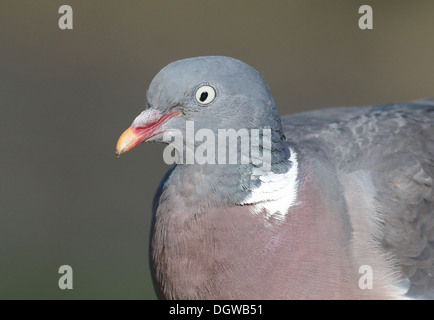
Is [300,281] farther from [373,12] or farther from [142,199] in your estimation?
[373,12]

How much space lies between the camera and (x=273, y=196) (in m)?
3.18

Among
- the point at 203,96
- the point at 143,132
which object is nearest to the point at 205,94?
the point at 203,96

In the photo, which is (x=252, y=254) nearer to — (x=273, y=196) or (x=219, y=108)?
(x=273, y=196)

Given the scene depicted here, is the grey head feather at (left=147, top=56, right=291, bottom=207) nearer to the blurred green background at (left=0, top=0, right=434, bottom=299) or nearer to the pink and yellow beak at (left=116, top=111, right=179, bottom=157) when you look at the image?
the pink and yellow beak at (left=116, top=111, right=179, bottom=157)

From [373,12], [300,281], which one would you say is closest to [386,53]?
[373,12]

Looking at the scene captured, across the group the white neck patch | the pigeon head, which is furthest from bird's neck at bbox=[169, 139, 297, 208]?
the pigeon head

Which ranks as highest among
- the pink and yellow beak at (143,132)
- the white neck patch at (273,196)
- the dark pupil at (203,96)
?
the dark pupil at (203,96)

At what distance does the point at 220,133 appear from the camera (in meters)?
3.13

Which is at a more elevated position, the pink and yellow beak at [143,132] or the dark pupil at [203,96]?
the dark pupil at [203,96]

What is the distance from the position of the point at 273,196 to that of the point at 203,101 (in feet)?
1.75

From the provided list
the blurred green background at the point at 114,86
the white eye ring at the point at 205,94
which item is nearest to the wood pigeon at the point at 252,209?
the white eye ring at the point at 205,94

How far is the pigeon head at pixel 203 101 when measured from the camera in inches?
121

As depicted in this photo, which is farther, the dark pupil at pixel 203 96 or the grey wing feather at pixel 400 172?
the grey wing feather at pixel 400 172

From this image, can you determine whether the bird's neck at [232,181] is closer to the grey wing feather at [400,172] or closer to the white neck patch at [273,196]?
the white neck patch at [273,196]
